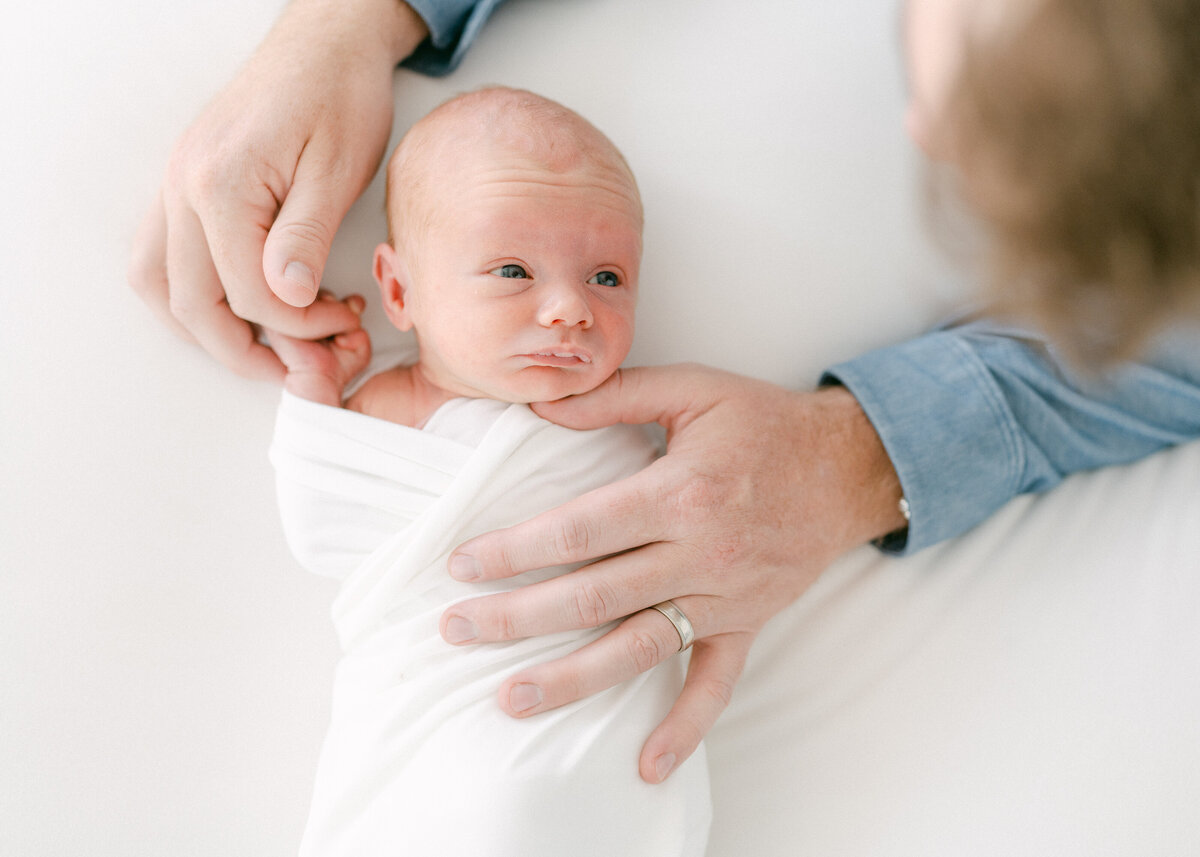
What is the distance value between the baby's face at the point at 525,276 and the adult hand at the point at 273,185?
171 mm

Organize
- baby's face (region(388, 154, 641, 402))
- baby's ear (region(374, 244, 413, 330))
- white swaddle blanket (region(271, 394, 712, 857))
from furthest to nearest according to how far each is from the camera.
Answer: baby's ear (region(374, 244, 413, 330)), baby's face (region(388, 154, 641, 402)), white swaddle blanket (region(271, 394, 712, 857))

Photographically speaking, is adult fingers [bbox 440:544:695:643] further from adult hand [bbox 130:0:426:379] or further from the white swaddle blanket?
adult hand [bbox 130:0:426:379]

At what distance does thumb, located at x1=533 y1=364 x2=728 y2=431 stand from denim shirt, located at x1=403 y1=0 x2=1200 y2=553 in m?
0.26

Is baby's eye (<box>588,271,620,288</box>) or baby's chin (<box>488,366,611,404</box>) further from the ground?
baby's eye (<box>588,271,620,288</box>)

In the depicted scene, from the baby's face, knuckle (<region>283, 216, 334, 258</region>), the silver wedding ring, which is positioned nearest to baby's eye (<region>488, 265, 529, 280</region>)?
the baby's face

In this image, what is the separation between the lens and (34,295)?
4.06 ft

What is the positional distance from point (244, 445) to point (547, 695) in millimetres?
640

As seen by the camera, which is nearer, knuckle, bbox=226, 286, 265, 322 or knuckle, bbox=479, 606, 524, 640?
knuckle, bbox=479, 606, 524, 640

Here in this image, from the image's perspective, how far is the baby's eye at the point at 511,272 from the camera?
1.08 metres

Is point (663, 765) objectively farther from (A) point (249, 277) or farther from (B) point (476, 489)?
(A) point (249, 277)

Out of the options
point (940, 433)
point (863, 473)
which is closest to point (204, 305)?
point (863, 473)

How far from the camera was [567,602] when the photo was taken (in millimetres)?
1018

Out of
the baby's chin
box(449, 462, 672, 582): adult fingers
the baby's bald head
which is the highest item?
the baby's bald head

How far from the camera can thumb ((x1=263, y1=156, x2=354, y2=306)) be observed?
106cm
